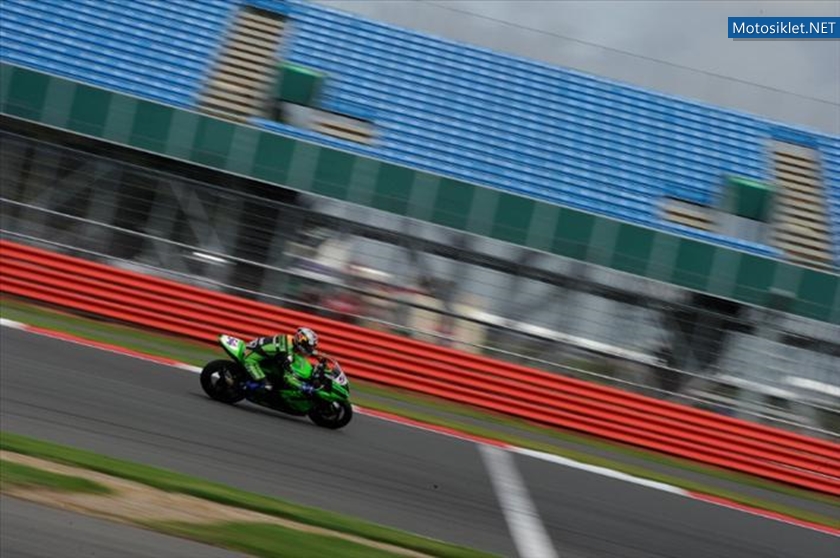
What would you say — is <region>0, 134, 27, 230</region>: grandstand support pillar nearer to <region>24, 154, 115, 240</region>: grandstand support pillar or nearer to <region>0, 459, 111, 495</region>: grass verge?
<region>24, 154, 115, 240</region>: grandstand support pillar

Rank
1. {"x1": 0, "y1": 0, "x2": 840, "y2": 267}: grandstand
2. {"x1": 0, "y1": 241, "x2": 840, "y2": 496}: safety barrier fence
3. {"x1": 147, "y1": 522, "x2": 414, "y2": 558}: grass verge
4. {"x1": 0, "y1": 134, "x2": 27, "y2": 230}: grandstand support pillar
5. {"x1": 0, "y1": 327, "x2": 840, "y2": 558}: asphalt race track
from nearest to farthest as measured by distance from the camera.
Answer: {"x1": 147, "y1": 522, "x2": 414, "y2": 558}: grass verge, {"x1": 0, "y1": 327, "x2": 840, "y2": 558}: asphalt race track, {"x1": 0, "y1": 241, "x2": 840, "y2": 496}: safety barrier fence, {"x1": 0, "y1": 134, "x2": 27, "y2": 230}: grandstand support pillar, {"x1": 0, "y1": 0, "x2": 840, "y2": 267}: grandstand

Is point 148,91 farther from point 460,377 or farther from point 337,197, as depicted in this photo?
point 460,377

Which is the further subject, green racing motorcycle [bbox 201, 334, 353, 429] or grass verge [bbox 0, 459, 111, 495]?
green racing motorcycle [bbox 201, 334, 353, 429]

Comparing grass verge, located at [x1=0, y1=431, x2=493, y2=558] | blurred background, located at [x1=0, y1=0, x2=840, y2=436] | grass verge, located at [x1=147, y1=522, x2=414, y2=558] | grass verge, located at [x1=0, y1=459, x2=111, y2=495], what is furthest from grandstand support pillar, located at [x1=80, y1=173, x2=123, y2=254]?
grass verge, located at [x1=147, y1=522, x2=414, y2=558]

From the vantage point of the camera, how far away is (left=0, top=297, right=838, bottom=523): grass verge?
44.6ft

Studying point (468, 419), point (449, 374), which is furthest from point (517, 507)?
point (449, 374)

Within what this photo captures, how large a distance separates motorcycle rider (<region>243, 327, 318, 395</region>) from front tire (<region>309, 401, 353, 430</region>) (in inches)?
8.1

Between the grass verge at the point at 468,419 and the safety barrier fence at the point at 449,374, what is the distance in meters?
0.19

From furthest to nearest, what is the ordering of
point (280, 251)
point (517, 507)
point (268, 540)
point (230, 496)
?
point (280, 251), point (517, 507), point (230, 496), point (268, 540)

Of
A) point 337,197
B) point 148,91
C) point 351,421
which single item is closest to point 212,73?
point 148,91

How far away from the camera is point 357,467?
9.71 meters

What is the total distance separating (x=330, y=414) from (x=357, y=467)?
1774 mm

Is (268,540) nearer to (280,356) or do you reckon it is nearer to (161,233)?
(280,356)

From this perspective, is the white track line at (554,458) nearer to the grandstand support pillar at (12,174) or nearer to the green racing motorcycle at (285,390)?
the green racing motorcycle at (285,390)
